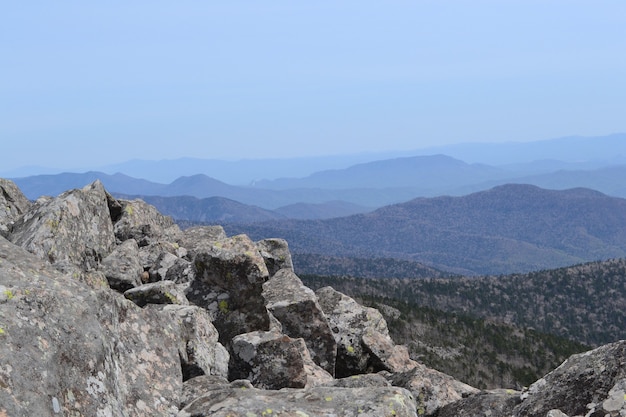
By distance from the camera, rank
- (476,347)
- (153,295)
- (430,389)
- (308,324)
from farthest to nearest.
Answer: (476,347) < (308,324) < (153,295) < (430,389)

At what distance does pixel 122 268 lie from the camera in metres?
20.0

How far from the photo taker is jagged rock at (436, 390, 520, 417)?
12852 millimetres

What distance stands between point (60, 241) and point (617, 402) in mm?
16452

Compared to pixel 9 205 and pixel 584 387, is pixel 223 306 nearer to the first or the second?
pixel 9 205

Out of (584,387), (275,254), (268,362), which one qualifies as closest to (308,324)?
(268,362)

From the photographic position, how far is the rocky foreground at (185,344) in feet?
32.1

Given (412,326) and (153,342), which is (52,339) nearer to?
(153,342)

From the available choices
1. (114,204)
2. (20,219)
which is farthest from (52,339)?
(114,204)

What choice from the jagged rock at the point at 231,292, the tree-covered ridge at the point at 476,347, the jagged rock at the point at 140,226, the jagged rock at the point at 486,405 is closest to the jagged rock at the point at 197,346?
the jagged rock at the point at 231,292

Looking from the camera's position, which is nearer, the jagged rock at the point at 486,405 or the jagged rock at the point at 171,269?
the jagged rock at the point at 486,405

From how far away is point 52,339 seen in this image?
973 cm

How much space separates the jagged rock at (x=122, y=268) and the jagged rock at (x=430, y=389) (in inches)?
384

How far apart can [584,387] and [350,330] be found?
13.0 m

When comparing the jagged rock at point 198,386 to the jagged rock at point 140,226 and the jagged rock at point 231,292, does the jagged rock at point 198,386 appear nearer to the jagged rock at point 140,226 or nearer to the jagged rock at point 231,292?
the jagged rock at point 231,292
